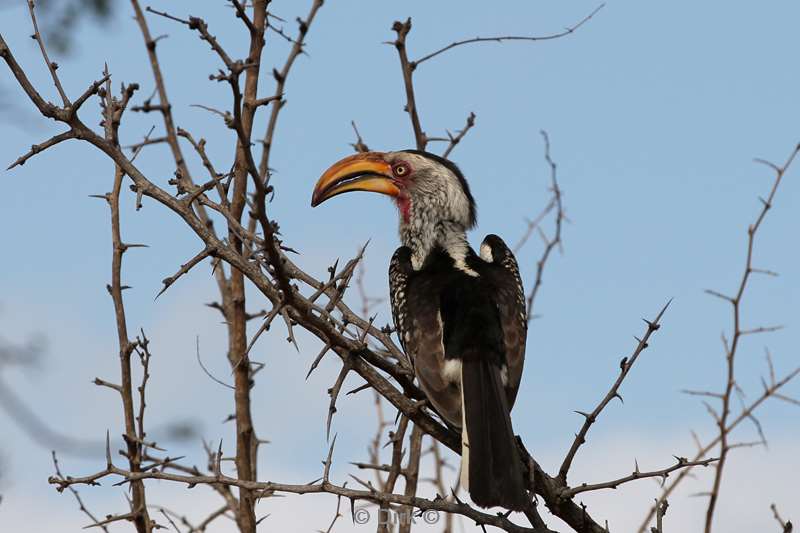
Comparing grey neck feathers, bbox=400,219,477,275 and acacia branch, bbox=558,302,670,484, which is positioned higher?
grey neck feathers, bbox=400,219,477,275

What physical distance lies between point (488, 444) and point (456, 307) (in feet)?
2.76

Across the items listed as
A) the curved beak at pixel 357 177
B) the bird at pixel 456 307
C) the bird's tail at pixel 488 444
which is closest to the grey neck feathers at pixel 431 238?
Result: the bird at pixel 456 307

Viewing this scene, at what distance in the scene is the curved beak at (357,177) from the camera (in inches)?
213

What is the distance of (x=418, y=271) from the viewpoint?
204 inches

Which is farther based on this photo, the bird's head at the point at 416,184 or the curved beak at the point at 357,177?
the bird's head at the point at 416,184

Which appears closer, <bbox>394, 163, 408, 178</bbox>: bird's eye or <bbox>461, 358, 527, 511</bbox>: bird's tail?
<bbox>461, 358, 527, 511</bbox>: bird's tail

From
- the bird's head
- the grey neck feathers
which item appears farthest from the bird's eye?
the grey neck feathers

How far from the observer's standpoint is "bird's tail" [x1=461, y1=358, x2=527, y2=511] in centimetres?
387

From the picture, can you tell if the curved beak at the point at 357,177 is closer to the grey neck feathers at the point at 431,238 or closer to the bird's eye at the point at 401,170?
the bird's eye at the point at 401,170

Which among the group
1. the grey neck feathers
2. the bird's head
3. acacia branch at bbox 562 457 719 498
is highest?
the bird's head

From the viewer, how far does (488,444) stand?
4004 millimetres

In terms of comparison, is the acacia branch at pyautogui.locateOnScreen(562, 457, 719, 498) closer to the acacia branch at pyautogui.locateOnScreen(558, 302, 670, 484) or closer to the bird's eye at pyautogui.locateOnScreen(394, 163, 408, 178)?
the acacia branch at pyautogui.locateOnScreen(558, 302, 670, 484)

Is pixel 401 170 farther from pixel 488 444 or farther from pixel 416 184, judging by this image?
pixel 488 444

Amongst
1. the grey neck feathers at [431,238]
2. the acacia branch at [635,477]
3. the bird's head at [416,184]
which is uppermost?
the bird's head at [416,184]
